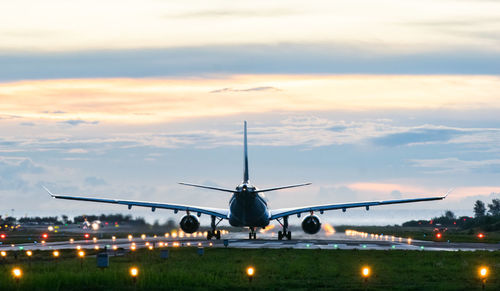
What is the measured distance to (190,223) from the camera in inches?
3516

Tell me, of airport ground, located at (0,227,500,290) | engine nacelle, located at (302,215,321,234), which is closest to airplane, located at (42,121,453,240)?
engine nacelle, located at (302,215,321,234)

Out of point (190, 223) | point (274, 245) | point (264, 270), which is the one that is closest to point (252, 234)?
point (190, 223)

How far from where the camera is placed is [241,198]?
270 ft

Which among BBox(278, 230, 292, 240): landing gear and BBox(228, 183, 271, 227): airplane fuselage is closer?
BBox(228, 183, 271, 227): airplane fuselage

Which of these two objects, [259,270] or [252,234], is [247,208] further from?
[259,270]

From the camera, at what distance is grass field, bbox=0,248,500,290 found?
3825 centimetres

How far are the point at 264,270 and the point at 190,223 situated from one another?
43714 mm

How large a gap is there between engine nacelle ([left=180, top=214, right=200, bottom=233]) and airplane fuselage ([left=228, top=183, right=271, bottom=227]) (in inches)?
160

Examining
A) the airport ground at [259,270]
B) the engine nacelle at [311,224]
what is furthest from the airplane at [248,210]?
the airport ground at [259,270]

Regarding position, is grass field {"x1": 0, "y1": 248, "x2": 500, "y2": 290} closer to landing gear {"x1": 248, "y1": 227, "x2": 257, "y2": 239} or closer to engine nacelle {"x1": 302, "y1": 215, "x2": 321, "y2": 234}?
engine nacelle {"x1": 302, "y1": 215, "x2": 321, "y2": 234}

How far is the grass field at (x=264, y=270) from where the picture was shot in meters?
38.2

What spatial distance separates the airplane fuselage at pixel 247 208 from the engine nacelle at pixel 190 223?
4.07m

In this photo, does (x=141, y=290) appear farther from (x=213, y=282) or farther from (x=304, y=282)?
(x=304, y=282)

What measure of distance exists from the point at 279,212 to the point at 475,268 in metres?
47.4
